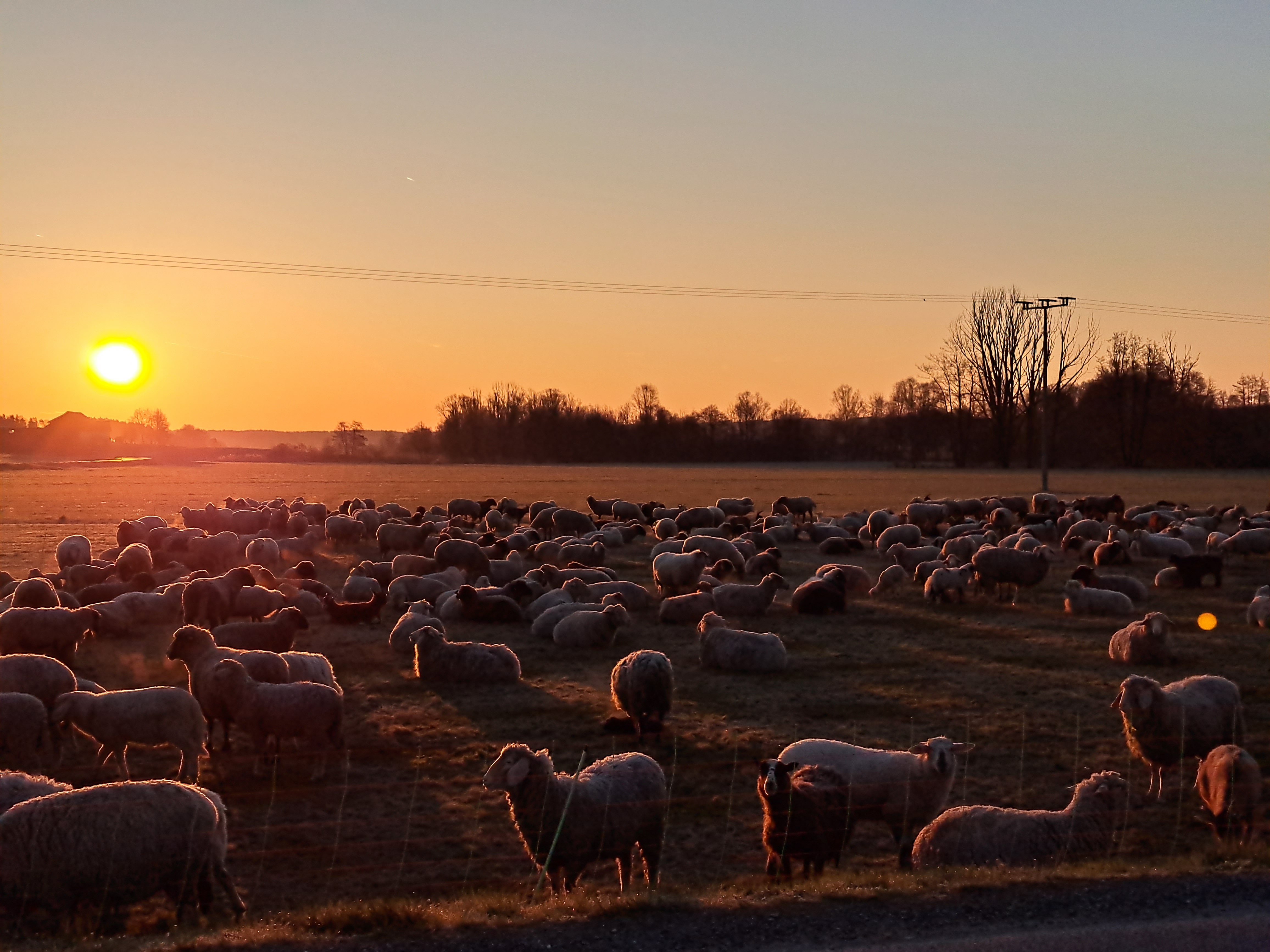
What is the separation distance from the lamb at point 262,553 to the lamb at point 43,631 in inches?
405

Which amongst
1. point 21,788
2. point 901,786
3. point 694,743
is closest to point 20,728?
point 21,788

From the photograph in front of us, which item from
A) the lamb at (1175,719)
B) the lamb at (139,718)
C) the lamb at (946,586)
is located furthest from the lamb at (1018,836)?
the lamb at (946,586)

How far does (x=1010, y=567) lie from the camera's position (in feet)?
66.7

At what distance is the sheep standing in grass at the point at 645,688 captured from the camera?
11109mm

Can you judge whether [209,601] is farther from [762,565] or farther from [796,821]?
[796,821]

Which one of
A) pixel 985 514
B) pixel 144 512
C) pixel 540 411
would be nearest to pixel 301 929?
pixel 985 514

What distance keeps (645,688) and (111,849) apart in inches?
224

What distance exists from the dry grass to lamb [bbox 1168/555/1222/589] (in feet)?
2.16

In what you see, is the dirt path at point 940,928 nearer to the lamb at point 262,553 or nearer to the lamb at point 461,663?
the lamb at point 461,663

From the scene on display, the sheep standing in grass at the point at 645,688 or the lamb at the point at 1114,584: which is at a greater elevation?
the lamb at the point at 1114,584

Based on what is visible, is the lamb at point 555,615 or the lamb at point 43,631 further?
the lamb at point 555,615

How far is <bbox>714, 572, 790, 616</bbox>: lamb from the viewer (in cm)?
1814

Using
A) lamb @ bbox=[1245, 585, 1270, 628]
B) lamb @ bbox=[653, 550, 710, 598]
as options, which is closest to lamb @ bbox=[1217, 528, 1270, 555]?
lamb @ bbox=[1245, 585, 1270, 628]

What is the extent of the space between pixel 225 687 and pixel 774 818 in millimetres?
5750
